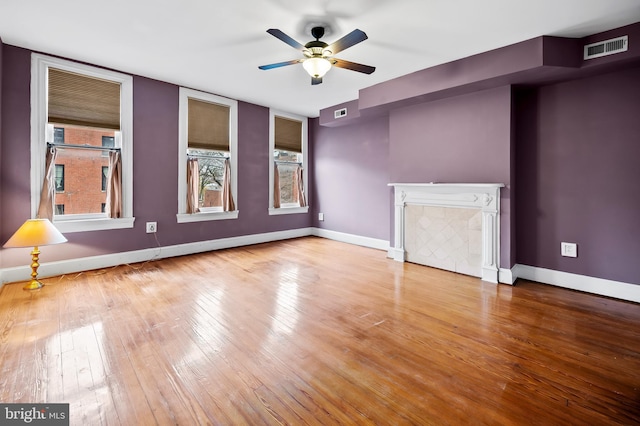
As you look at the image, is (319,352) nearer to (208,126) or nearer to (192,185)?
(192,185)

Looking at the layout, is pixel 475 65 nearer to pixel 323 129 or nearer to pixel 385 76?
pixel 385 76

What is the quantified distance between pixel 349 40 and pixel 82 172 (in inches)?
147

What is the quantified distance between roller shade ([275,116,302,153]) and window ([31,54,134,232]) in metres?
2.61

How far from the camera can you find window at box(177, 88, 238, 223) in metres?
4.60

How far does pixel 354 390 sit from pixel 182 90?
4.72m

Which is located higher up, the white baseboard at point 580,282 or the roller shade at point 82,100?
the roller shade at point 82,100

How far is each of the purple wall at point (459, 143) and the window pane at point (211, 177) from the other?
2.97 metres

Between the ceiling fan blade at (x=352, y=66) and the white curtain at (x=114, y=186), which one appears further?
the white curtain at (x=114, y=186)

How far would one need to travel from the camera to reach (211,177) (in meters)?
5.13

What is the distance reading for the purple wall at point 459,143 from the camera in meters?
3.42

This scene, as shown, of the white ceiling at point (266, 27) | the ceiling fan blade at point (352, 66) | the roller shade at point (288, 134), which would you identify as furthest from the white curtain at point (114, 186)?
the ceiling fan blade at point (352, 66)

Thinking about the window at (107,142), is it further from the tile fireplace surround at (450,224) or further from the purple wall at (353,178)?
the tile fireplace surround at (450,224)

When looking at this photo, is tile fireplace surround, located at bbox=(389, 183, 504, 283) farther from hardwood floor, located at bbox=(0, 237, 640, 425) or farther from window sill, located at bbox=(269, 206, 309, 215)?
window sill, located at bbox=(269, 206, 309, 215)

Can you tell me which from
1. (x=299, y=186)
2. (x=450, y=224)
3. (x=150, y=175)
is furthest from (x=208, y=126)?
(x=450, y=224)
